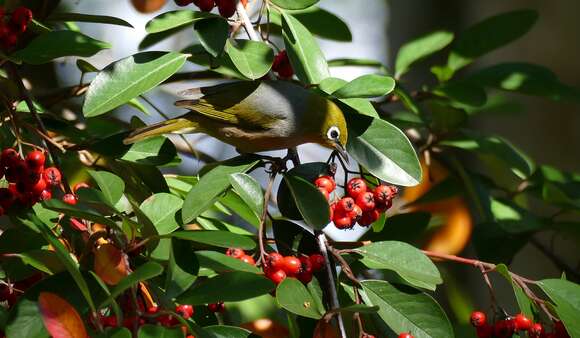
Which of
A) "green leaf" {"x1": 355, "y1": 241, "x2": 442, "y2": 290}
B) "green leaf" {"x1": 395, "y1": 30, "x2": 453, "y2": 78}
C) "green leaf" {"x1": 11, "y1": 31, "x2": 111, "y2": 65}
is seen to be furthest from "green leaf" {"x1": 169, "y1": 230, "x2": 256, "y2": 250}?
"green leaf" {"x1": 395, "y1": 30, "x2": 453, "y2": 78}

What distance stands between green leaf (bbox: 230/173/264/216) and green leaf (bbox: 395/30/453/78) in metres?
1.29

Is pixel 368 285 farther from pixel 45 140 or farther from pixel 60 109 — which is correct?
pixel 60 109

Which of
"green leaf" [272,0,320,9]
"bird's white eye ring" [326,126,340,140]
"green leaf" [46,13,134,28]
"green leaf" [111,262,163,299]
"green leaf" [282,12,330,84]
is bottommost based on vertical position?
"bird's white eye ring" [326,126,340,140]

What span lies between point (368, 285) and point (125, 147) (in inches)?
24.8

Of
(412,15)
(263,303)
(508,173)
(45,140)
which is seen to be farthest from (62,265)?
(412,15)

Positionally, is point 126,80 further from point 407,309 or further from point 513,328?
point 513,328

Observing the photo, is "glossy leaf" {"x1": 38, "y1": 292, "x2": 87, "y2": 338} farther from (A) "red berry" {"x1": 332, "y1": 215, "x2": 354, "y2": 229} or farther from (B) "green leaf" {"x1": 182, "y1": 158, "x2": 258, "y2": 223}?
(A) "red berry" {"x1": 332, "y1": 215, "x2": 354, "y2": 229}

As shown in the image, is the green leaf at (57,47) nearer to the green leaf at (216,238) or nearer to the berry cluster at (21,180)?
the berry cluster at (21,180)

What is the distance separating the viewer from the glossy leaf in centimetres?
141

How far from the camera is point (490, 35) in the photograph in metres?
2.91

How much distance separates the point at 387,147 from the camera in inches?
74.7

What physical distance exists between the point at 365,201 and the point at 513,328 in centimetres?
42

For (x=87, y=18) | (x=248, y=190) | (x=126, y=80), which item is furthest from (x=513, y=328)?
(x=87, y=18)

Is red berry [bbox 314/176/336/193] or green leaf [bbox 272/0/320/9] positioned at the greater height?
green leaf [bbox 272/0/320/9]
